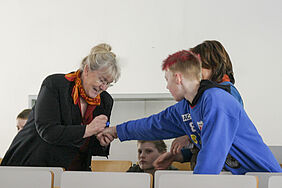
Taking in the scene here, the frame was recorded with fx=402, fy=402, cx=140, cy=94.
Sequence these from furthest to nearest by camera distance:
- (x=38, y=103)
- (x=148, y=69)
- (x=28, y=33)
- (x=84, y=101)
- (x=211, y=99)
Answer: (x=28, y=33) < (x=148, y=69) < (x=84, y=101) < (x=38, y=103) < (x=211, y=99)

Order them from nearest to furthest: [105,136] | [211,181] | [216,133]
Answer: [211,181] → [216,133] → [105,136]

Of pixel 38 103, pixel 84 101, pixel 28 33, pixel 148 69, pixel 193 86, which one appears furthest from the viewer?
pixel 28 33

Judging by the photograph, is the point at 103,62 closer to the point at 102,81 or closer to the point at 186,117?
the point at 102,81

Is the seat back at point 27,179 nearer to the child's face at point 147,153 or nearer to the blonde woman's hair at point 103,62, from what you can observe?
the blonde woman's hair at point 103,62

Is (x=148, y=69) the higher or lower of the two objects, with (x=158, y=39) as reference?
lower

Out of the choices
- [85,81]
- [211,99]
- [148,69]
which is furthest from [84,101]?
[148,69]

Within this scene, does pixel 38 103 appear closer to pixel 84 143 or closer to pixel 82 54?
pixel 84 143

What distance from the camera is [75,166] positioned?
2301 millimetres

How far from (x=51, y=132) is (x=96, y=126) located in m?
0.25

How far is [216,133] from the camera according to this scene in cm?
159

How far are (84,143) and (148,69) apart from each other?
2476mm

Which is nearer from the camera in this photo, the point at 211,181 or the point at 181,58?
the point at 211,181

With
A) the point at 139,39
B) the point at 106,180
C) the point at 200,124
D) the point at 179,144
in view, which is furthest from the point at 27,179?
the point at 139,39

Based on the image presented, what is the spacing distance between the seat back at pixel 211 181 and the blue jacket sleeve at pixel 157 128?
77 centimetres
